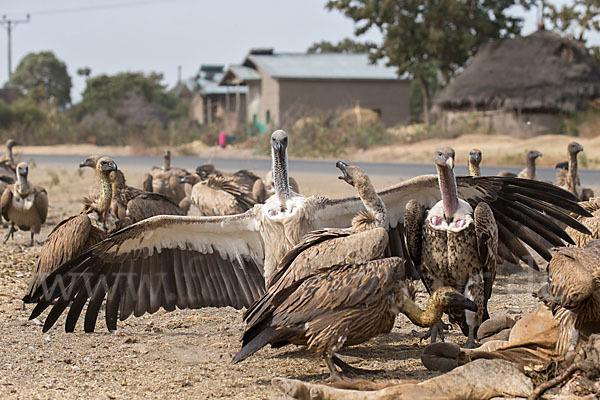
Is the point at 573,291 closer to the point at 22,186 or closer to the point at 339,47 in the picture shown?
the point at 22,186

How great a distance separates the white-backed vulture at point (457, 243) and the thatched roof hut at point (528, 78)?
26.2 metres

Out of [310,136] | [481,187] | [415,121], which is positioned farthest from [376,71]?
[481,187]

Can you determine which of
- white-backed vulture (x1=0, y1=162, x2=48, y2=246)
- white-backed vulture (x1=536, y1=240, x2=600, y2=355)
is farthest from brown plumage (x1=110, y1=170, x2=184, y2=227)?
white-backed vulture (x1=536, y1=240, x2=600, y2=355)

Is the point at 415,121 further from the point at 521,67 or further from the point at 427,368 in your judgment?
the point at 427,368

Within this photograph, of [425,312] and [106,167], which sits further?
[106,167]

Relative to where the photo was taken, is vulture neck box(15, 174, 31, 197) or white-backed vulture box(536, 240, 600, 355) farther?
vulture neck box(15, 174, 31, 197)

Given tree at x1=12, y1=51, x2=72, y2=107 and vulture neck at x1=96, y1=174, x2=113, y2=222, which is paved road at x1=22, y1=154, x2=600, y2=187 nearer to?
vulture neck at x1=96, y1=174, x2=113, y2=222

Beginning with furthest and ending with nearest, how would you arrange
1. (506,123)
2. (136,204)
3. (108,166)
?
(506,123), (136,204), (108,166)

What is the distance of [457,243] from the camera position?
5.77 m

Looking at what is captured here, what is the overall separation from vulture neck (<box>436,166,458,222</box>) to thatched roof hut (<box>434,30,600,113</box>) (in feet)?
86.3

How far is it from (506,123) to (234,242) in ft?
86.3

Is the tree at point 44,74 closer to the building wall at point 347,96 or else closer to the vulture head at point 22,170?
the building wall at point 347,96

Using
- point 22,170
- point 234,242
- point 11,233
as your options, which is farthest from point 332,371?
point 11,233

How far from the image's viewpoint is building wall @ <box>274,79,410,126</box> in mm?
40531
